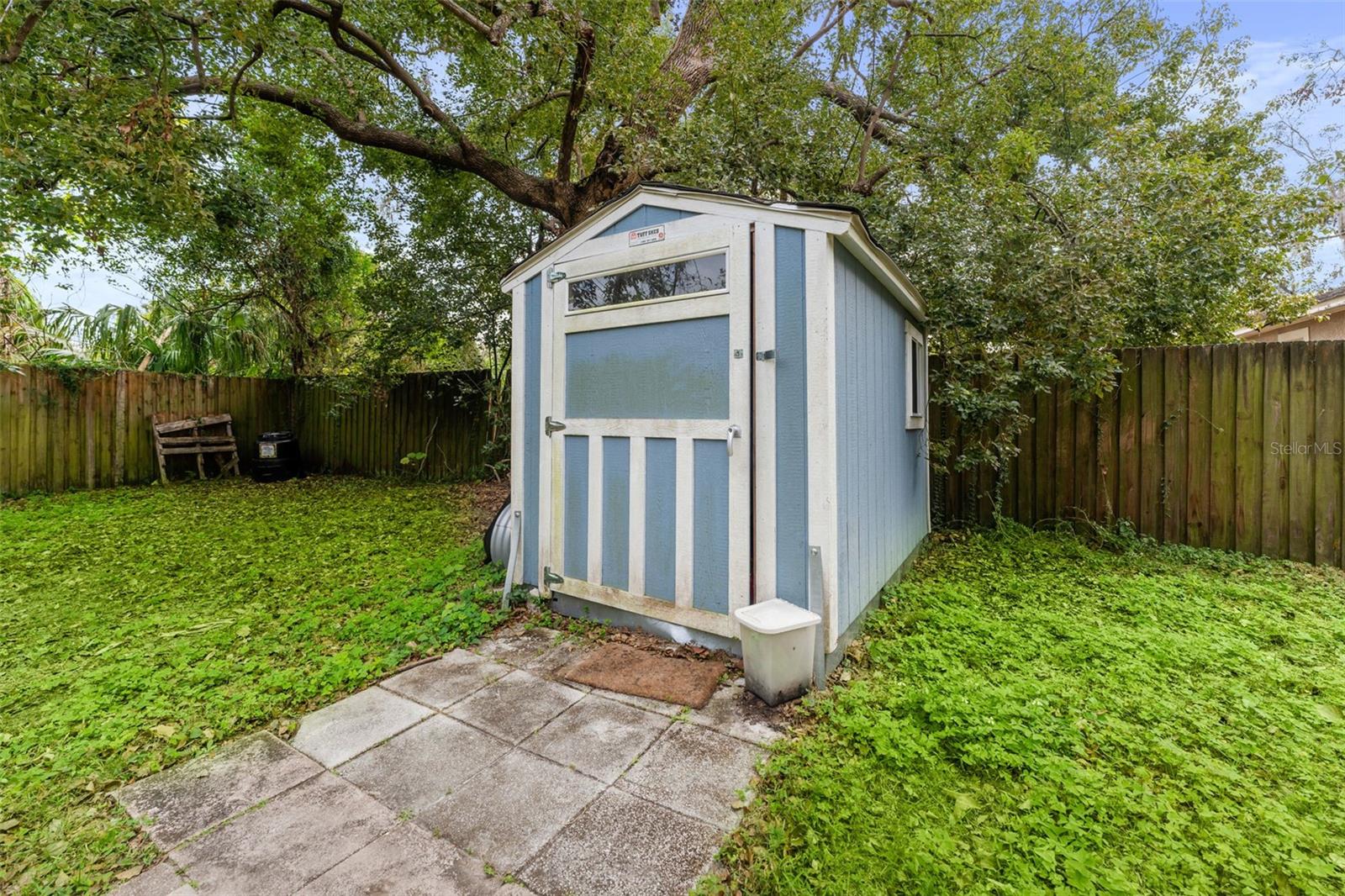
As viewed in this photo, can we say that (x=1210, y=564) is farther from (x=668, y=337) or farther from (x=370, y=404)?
(x=370, y=404)

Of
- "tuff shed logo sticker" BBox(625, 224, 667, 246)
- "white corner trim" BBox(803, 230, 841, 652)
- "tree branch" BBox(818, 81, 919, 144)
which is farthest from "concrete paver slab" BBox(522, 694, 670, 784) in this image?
"tree branch" BBox(818, 81, 919, 144)

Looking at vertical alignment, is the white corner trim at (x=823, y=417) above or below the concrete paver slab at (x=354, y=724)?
above

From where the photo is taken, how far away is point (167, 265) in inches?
307

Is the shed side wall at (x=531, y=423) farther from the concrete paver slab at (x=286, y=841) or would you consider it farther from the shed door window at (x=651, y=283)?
the concrete paver slab at (x=286, y=841)

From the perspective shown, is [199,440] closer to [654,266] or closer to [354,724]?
[354,724]

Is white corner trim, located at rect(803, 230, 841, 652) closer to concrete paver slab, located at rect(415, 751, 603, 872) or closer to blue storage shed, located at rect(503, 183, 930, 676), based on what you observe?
blue storage shed, located at rect(503, 183, 930, 676)

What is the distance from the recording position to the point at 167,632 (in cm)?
304

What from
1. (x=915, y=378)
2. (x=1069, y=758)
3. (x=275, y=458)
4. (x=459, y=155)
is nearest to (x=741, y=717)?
(x=1069, y=758)

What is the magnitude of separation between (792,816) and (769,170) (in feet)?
17.7

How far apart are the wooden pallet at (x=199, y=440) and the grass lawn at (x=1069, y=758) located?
31.3 ft

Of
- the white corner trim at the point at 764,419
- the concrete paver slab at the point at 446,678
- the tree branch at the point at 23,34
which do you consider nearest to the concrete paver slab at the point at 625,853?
the concrete paver slab at the point at 446,678

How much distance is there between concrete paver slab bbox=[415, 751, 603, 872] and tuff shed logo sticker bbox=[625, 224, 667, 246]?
241cm

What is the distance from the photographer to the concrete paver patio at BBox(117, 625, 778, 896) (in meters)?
1.43

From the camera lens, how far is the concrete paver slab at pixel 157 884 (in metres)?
1.38
